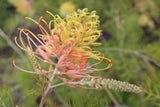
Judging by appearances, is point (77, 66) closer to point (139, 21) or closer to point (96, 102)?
point (96, 102)

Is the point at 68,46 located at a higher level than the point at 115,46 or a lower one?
higher

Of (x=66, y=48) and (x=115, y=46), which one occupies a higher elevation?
(x=66, y=48)

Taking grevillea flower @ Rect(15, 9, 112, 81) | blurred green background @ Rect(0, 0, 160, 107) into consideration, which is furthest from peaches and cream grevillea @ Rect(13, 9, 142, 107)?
blurred green background @ Rect(0, 0, 160, 107)

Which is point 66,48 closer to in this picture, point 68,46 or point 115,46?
point 68,46

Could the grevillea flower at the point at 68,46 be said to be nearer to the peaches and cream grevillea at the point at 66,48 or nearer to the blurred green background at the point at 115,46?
the peaches and cream grevillea at the point at 66,48

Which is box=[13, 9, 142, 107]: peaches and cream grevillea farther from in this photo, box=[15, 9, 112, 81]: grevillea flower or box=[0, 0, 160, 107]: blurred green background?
box=[0, 0, 160, 107]: blurred green background

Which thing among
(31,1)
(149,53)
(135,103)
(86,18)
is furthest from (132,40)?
(86,18)

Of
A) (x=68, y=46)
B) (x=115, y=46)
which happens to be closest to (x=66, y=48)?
(x=68, y=46)

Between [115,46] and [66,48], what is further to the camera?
[115,46]

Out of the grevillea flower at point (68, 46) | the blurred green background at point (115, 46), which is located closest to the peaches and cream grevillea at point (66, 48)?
the grevillea flower at point (68, 46)

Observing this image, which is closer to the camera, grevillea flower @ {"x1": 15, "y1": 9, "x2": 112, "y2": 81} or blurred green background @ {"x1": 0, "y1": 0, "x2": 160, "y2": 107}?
grevillea flower @ {"x1": 15, "y1": 9, "x2": 112, "y2": 81}

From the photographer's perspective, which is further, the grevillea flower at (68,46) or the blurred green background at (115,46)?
the blurred green background at (115,46)
